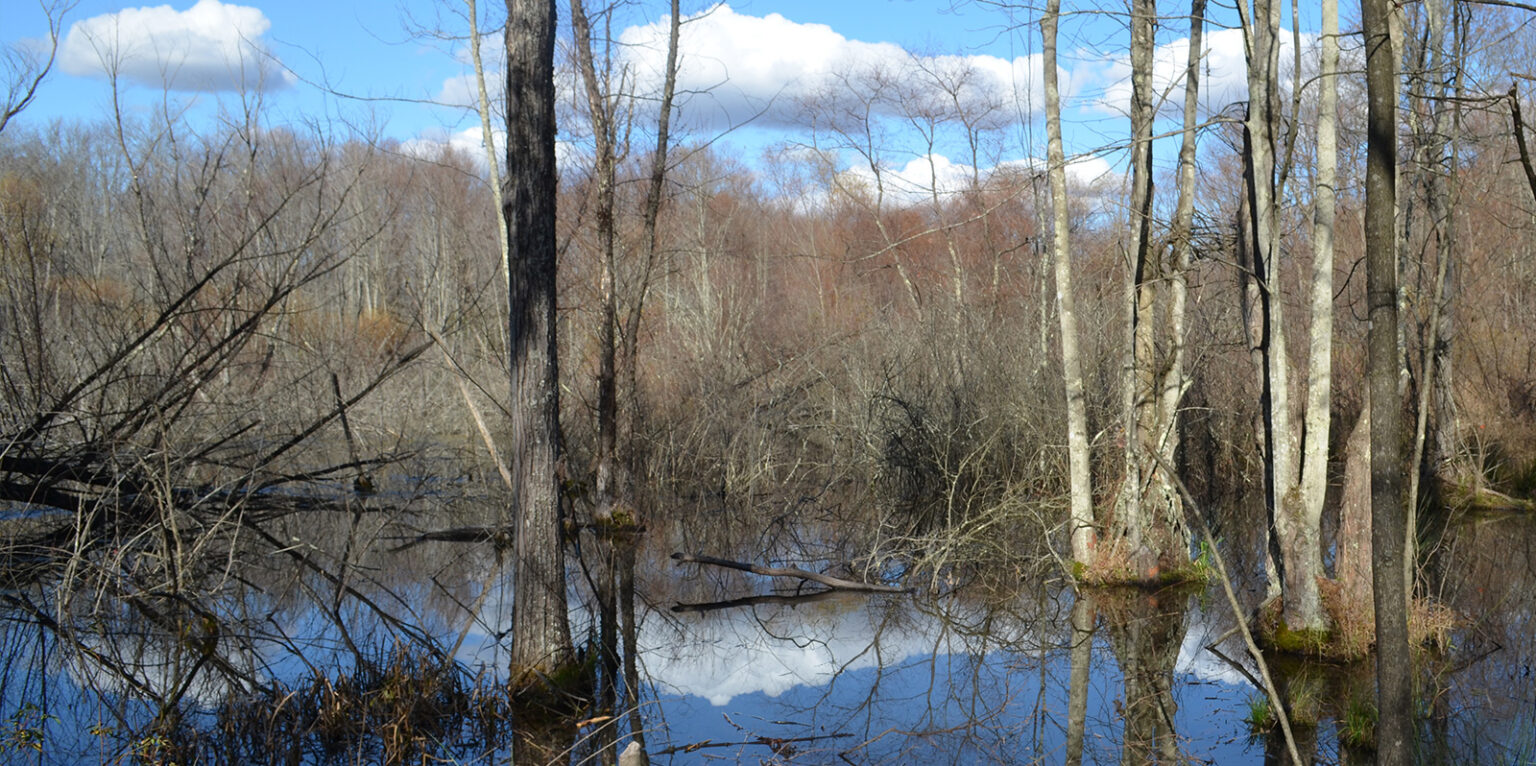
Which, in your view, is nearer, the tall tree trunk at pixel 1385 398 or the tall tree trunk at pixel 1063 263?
the tall tree trunk at pixel 1385 398

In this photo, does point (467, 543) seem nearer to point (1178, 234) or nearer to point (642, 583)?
point (642, 583)

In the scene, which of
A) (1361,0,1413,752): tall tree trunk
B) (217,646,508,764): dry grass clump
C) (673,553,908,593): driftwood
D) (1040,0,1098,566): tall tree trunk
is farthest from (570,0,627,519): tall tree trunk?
(1361,0,1413,752): tall tree trunk

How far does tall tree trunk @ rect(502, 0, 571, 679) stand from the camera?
684 centimetres

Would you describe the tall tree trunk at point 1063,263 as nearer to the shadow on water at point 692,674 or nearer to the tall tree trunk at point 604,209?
the shadow on water at point 692,674

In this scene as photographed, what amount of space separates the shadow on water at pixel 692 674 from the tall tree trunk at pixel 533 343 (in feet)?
1.43

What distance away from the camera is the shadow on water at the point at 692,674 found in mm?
6195

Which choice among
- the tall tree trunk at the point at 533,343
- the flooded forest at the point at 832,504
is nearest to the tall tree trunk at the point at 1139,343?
the flooded forest at the point at 832,504

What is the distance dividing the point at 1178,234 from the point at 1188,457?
758cm

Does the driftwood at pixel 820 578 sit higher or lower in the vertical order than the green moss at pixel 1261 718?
higher

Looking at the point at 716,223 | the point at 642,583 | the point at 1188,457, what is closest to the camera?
the point at 642,583

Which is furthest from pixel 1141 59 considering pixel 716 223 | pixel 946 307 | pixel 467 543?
pixel 716 223

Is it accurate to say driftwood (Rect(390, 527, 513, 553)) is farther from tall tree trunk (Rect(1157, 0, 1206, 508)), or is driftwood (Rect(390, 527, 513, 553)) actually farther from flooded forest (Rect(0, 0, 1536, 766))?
tall tree trunk (Rect(1157, 0, 1206, 508))

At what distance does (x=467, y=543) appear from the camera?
43.0 feet

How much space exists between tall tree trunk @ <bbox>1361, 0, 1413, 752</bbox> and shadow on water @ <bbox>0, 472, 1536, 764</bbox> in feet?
6.92
